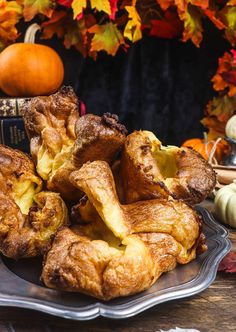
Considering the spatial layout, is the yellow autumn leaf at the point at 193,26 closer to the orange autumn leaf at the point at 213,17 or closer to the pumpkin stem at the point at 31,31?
the orange autumn leaf at the point at 213,17

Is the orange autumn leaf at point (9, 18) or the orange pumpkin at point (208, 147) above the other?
the orange autumn leaf at point (9, 18)

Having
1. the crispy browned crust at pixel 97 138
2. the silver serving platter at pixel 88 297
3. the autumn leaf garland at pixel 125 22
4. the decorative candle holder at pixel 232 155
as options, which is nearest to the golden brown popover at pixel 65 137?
the crispy browned crust at pixel 97 138

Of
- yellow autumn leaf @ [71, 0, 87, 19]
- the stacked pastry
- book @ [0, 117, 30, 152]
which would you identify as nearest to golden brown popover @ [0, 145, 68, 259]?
the stacked pastry

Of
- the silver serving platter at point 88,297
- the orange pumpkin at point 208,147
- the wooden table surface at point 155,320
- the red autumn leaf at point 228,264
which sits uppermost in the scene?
the silver serving platter at point 88,297

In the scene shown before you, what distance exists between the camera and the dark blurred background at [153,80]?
8.35ft

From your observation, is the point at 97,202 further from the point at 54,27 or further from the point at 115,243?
the point at 54,27

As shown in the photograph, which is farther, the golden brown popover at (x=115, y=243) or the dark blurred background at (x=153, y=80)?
the dark blurred background at (x=153, y=80)

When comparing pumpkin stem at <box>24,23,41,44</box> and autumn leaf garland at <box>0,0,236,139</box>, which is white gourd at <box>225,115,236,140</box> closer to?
autumn leaf garland at <box>0,0,236,139</box>

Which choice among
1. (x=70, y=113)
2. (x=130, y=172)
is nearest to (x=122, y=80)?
(x=70, y=113)

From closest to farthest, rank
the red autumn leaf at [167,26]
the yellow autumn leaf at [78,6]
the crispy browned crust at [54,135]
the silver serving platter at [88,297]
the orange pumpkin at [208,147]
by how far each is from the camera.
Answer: the silver serving platter at [88,297]
the crispy browned crust at [54,135]
the yellow autumn leaf at [78,6]
the red autumn leaf at [167,26]
the orange pumpkin at [208,147]

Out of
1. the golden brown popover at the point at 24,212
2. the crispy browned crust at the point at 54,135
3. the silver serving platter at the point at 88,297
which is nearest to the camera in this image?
the silver serving platter at the point at 88,297

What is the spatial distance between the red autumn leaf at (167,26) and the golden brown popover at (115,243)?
1.52 m

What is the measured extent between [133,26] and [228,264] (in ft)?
4.74

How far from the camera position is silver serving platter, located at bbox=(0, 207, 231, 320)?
2.84ft
